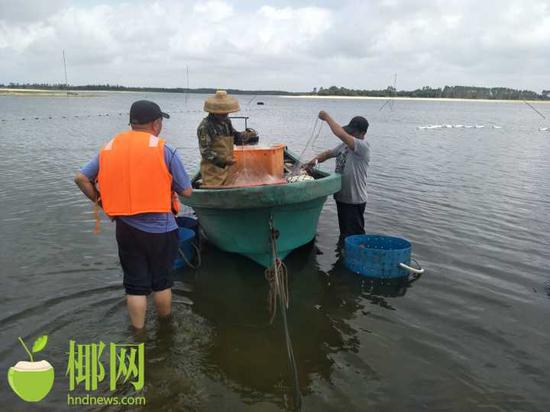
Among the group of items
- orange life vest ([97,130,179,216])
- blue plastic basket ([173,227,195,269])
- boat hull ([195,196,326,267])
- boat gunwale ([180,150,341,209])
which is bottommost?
blue plastic basket ([173,227,195,269])

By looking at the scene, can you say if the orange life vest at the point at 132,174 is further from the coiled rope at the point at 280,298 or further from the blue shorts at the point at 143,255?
the coiled rope at the point at 280,298

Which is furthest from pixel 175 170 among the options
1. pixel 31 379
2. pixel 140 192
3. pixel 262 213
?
pixel 31 379

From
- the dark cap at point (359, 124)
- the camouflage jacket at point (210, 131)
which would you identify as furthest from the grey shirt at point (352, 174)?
the camouflage jacket at point (210, 131)

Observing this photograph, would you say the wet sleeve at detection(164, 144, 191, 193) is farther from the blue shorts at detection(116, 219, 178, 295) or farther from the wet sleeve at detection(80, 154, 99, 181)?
the wet sleeve at detection(80, 154, 99, 181)

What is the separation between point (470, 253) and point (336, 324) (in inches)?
142

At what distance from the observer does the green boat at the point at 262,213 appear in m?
5.56

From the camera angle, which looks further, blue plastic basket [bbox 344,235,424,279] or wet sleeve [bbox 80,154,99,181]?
blue plastic basket [bbox 344,235,424,279]

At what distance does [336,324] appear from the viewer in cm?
534

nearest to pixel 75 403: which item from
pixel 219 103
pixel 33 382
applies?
pixel 33 382

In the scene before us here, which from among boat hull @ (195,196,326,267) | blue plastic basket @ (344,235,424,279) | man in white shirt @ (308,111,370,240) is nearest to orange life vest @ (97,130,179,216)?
boat hull @ (195,196,326,267)

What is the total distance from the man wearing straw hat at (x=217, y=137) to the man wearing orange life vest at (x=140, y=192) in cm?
154

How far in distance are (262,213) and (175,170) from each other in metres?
1.78

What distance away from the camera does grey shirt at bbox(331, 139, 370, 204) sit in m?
6.84

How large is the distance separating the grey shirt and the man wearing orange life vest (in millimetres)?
3233
